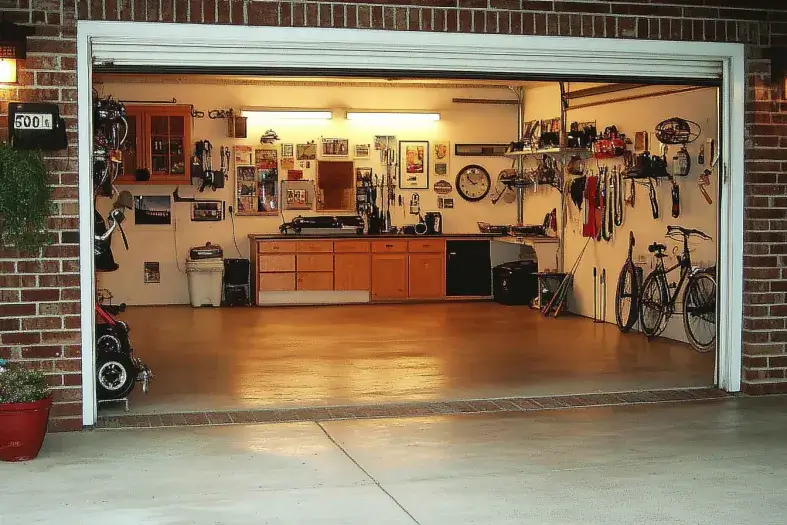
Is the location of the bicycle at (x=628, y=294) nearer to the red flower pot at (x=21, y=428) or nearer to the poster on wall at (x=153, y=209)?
the poster on wall at (x=153, y=209)

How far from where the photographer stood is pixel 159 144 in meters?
14.0

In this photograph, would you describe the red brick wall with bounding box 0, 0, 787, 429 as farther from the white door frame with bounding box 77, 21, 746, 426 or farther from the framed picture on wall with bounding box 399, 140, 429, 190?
the framed picture on wall with bounding box 399, 140, 429, 190

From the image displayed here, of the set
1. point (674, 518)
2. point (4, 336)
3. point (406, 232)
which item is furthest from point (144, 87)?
point (674, 518)

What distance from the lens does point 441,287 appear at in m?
14.6

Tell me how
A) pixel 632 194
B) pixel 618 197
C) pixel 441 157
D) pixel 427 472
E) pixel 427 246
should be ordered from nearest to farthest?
1. pixel 427 472
2. pixel 632 194
3. pixel 618 197
4. pixel 427 246
5. pixel 441 157

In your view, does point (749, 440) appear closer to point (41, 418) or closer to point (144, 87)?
point (41, 418)

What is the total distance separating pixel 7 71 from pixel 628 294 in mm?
7135

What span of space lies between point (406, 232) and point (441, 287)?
35.4 inches

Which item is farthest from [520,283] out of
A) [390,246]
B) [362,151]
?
[362,151]

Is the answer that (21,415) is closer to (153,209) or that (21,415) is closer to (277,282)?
(277,282)

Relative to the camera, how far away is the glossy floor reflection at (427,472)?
4.80 meters

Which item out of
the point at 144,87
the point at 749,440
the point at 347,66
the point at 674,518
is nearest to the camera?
the point at 674,518

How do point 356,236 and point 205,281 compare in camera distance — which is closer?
point 205,281

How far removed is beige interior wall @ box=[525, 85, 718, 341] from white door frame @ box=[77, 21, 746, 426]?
2.13 metres
